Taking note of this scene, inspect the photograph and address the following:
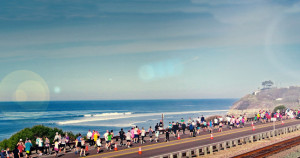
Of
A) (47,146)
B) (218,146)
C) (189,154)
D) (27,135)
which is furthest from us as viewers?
(27,135)

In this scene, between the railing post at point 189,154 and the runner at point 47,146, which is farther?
the runner at point 47,146

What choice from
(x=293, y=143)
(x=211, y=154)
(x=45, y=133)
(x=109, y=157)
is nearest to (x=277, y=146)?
(x=293, y=143)

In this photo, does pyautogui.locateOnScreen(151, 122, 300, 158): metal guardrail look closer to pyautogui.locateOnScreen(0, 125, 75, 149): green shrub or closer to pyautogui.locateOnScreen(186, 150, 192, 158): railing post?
pyautogui.locateOnScreen(186, 150, 192, 158): railing post

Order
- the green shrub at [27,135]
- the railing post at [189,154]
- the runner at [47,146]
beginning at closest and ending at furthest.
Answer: the railing post at [189,154], the runner at [47,146], the green shrub at [27,135]

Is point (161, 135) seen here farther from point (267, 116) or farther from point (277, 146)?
point (267, 116)

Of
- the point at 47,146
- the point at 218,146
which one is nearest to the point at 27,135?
the point at 47,146

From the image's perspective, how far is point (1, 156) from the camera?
19.5m

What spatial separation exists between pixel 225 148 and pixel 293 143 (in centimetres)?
737

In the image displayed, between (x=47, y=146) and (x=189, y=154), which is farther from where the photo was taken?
(x=47, y=146)

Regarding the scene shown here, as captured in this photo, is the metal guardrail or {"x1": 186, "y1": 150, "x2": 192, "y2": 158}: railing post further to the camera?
{"x1": 186, "y1": 150, "x2": 192, "y2": 158}: railing post

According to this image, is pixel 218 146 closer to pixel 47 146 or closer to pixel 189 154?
pixel 189 154

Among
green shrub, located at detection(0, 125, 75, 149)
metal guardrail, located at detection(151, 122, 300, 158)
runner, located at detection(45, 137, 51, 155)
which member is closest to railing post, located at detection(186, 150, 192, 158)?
metal guardrail, located at detection(151, 122, 300, 158)

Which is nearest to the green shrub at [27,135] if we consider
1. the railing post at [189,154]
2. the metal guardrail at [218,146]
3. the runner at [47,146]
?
the runner at [47,146]

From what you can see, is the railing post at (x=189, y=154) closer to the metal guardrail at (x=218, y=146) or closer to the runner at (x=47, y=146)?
the metal guardrail at (x=218, y=146)
